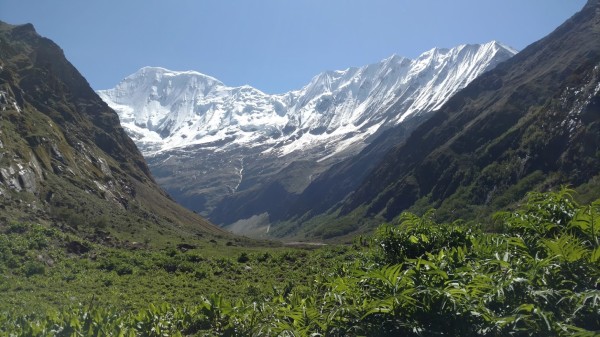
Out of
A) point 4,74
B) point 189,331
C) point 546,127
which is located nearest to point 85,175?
point 4,74

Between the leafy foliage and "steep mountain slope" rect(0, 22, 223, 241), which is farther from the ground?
"steep mountain slope" rect(0, 22, 223, 241)

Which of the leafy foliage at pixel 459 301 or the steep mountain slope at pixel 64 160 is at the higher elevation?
the steep mountain slope at pixel 64 160

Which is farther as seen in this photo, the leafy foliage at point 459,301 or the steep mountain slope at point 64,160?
the steep mountain slope at point 64,160

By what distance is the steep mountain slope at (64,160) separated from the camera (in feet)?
232

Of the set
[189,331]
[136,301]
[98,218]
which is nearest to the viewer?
[189,331]

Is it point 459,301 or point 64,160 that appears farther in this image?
point 64,160

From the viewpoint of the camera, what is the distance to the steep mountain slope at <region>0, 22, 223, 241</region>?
70625 millimetres

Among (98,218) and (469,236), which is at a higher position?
(98,218)

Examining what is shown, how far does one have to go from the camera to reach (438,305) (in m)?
4.62

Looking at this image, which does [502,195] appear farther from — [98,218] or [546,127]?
[98,218]

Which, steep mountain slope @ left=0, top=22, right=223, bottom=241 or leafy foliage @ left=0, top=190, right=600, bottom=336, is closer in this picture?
leafy foliage @ left=0, top=190, right=600, bottom=336

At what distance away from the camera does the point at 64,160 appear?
9706 cm

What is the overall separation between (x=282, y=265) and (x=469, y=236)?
89.3ft

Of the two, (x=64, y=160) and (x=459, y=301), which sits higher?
(x=64, y=160)
